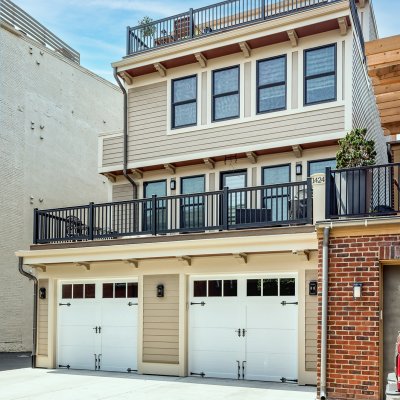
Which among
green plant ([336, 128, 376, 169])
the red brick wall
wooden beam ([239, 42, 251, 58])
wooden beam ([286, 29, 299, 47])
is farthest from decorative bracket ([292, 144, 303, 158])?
the red brick wall

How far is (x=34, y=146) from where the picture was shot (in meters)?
20.5

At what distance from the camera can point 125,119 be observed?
1642 centimetres

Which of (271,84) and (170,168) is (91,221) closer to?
(170,168)

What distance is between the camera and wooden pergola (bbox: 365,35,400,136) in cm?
799

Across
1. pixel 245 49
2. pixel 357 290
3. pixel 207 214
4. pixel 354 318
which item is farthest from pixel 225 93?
pixel 354 318

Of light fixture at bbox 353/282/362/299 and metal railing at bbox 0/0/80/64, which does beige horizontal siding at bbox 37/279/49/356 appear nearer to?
light fixture at bbox 353/282/362/299

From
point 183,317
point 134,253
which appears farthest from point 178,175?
point 183,317

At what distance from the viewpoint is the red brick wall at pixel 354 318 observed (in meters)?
8.55

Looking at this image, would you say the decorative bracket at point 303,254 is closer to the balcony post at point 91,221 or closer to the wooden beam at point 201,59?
the balcony post at point 91,221

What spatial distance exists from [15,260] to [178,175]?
24.2ft

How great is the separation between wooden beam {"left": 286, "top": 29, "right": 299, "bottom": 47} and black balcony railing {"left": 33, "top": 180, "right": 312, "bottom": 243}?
3.57 metres

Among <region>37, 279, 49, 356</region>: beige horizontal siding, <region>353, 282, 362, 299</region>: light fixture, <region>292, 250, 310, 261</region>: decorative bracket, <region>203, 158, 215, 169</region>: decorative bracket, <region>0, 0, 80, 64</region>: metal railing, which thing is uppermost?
<region>0, 0, 80, 64</region>: metal railing

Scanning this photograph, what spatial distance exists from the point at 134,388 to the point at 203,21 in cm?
967

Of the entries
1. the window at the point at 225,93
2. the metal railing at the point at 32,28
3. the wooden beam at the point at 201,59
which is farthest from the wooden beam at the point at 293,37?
the metal railing at the point at 32,28
